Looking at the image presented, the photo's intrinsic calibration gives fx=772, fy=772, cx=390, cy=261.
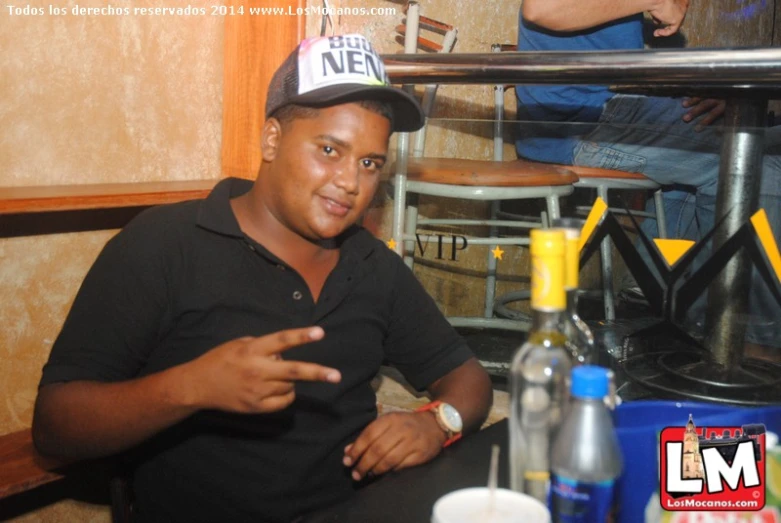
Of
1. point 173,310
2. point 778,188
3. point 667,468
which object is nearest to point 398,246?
point 173,310

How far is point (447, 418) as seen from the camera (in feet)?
4.33

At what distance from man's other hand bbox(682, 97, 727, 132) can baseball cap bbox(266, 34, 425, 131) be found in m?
0.64

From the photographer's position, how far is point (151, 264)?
4.21 ft

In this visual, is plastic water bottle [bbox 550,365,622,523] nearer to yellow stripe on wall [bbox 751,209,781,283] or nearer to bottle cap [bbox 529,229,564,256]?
bottle cap [bbox 529,229,564,256]

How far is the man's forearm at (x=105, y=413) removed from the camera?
110cm

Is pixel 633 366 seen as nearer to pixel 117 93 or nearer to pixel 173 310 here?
pixel 173 310

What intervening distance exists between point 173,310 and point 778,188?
114 cm

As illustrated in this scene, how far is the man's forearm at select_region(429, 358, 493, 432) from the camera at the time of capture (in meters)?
1.39

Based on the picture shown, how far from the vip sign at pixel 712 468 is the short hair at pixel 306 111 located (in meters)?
0.80

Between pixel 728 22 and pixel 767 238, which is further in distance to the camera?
pixel 728 22

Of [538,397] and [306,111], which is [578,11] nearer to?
[306,111]

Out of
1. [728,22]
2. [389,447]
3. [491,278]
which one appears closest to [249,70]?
[491,278]

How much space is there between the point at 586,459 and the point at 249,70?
1.59 metres

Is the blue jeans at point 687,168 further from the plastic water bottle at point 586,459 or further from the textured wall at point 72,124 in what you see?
the textured wall at point 72,124
